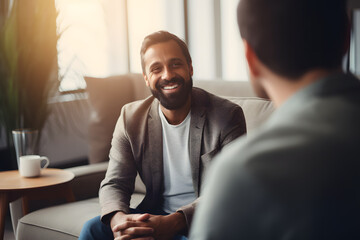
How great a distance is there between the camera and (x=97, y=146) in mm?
2943

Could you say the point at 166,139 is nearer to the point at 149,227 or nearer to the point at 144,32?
the point at 149,227

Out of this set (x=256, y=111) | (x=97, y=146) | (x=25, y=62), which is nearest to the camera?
(x=256, y=111)

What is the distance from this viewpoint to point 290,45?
647 millimetres

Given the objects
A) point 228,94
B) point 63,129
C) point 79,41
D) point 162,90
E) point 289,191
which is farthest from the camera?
point 79,41

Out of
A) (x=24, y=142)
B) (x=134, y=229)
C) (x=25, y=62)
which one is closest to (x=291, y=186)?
(x=134, y=229)

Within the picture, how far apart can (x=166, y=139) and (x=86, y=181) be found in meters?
0.78

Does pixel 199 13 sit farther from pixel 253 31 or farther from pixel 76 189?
pixel 253 31

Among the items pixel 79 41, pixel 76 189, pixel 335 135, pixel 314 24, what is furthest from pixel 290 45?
pixel 79 41

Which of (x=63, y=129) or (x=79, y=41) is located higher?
(x=79, y=41)

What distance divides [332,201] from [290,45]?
216 millimetres

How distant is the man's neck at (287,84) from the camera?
67 cm

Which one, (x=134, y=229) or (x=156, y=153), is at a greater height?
(x=156, y=153)

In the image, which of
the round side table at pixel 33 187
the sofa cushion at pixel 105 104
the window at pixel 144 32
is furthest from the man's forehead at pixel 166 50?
the window at pixel 144 32

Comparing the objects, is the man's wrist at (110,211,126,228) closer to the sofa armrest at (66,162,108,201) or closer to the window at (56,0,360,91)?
the sofa armrest at (66,162,108,201)
